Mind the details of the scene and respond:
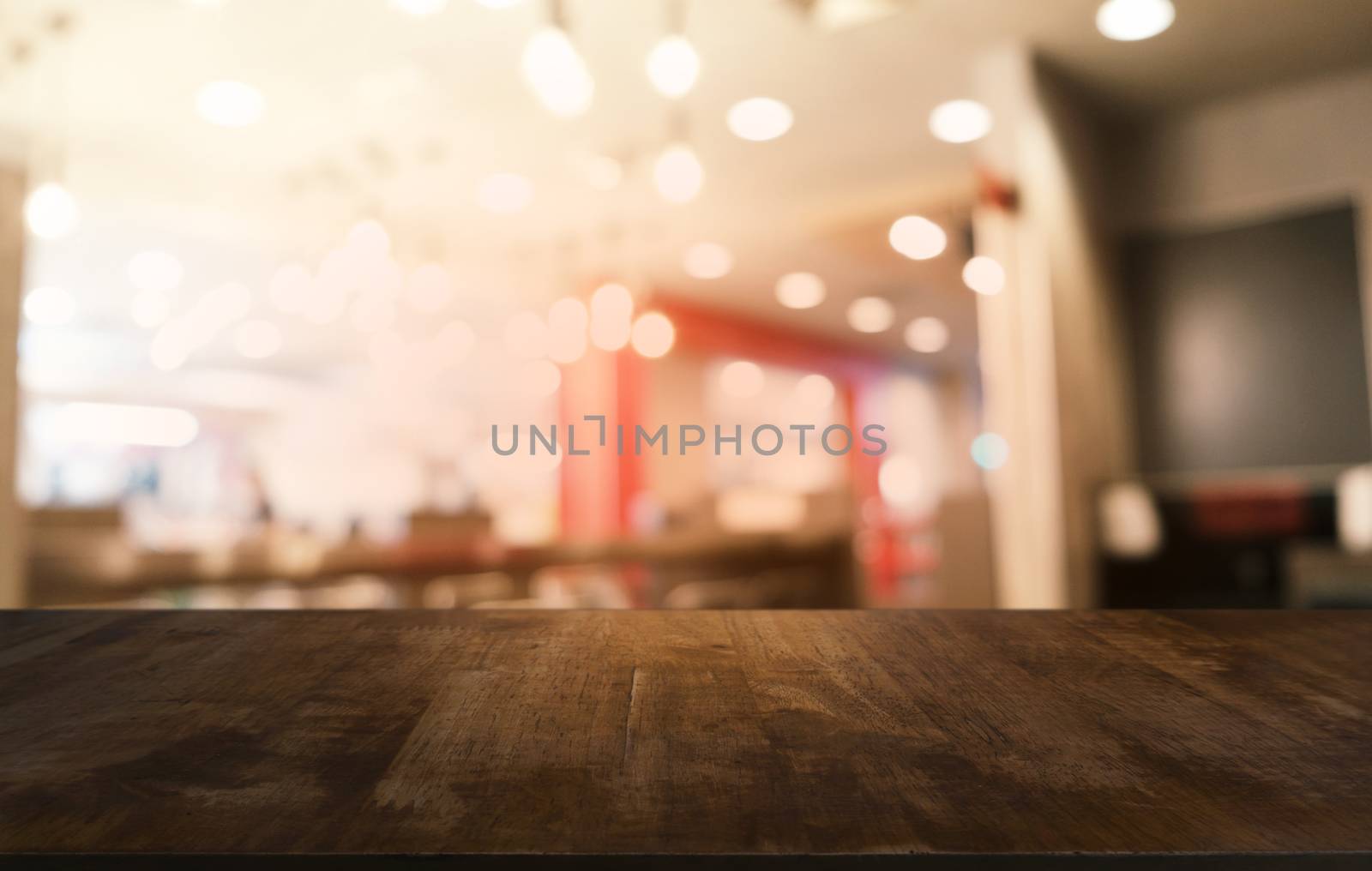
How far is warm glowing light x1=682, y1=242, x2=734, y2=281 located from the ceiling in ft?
0.44

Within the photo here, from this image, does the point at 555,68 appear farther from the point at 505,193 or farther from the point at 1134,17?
the point at 505,193

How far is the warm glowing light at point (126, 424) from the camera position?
40.0 ft

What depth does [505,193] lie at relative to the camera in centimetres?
573

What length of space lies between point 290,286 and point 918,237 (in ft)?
16.1

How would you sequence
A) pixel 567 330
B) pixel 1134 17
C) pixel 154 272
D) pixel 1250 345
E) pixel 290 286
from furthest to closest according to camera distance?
1. pixel 567 330
2. pixel 290 286
3. pixel 154 272
4. pixel 1250 345
5. pixel 1134 17

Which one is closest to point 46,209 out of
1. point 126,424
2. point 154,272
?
point 154,272

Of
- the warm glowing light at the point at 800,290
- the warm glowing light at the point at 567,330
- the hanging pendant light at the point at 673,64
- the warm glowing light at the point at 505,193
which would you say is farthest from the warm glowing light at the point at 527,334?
the hanging pendant light at the point at 673,64

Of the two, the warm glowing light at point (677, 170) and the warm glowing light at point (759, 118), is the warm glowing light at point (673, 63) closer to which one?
the warm glowing light at point (677, 170)

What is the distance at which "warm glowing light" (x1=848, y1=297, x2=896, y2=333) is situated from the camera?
8.62 m

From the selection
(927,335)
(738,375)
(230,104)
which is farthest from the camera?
(927,335)

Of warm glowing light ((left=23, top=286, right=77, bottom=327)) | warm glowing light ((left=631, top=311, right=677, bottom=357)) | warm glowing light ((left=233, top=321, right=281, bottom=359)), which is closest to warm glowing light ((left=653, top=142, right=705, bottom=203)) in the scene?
warm glowing light ((left=631, top=311, right=677, bottom=357))

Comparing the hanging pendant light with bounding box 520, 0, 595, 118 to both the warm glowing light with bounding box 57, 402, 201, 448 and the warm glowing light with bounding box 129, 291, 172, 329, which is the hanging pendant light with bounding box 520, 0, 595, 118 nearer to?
the warm glowing light with bounding box 129, 291, 172, 329

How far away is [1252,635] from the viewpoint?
840 mm

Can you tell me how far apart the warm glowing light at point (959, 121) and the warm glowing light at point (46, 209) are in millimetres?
3873
